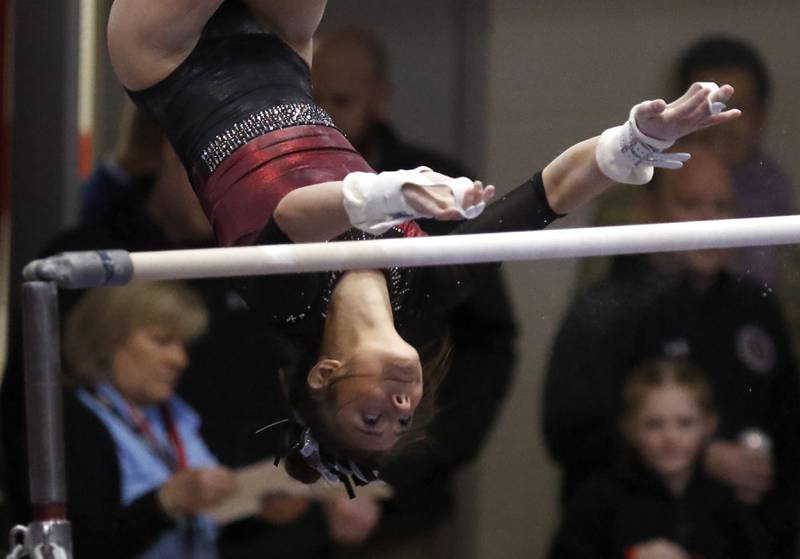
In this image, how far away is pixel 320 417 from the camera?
2.69 m

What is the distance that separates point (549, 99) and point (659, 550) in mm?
1196

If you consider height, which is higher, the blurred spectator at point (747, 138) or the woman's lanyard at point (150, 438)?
the blurred spectator at point (747, 138)

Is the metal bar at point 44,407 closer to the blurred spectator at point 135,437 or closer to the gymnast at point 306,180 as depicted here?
the gymnast at point 306,180

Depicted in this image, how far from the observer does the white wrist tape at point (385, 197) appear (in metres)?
2.24

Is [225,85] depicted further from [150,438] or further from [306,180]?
[150,438]

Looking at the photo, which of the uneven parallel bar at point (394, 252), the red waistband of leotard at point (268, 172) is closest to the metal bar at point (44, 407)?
the uneven parallel bar at point (394, 252)

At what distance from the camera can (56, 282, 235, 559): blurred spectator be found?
138 inches

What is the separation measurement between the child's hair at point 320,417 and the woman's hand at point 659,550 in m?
0.80

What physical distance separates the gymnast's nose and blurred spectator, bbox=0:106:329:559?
0.89 meters

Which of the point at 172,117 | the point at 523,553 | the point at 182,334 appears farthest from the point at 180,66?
the point at 523,553

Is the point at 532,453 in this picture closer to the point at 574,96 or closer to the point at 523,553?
the point at 523,553

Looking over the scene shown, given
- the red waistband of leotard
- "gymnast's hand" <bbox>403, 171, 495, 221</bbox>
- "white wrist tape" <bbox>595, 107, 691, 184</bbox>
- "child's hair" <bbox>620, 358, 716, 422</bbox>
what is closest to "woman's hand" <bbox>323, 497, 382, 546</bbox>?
"child's hair" <bbox>620, 358, 716, 422</bbox>

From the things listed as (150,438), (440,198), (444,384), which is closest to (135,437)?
(150,438)

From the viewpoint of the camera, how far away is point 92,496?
3.54 m
